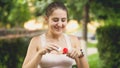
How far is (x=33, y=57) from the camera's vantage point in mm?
3447

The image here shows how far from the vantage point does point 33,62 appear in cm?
341

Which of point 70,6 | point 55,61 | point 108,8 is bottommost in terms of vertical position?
point 55,61

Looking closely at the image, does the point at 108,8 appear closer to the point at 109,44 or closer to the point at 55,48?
the point at 109,44

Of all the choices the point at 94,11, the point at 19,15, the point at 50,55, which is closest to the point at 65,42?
the point at 50,55

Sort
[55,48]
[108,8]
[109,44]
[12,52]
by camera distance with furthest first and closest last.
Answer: [108,8] → [109,44] → [12,52] → [55,48]

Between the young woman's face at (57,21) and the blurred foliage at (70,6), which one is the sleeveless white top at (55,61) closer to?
the young woman's face at (57,21)

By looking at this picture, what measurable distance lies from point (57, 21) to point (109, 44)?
22.7 ft

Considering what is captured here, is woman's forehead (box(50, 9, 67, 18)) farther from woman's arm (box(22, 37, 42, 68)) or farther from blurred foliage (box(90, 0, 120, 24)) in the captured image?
blurred foliage (box(90, 0, 120, 24))

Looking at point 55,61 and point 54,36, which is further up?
point 54,36

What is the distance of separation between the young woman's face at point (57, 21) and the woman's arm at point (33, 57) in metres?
0.20

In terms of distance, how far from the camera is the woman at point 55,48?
3367mm

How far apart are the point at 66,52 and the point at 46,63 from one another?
262 millimetres

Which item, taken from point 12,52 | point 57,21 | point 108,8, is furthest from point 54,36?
point 108,8

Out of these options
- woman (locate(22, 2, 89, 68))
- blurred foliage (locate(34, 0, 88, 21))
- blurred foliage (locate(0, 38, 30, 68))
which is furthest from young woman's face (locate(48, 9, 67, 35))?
blurred foliage (locate(0, 38, 30, 68))
